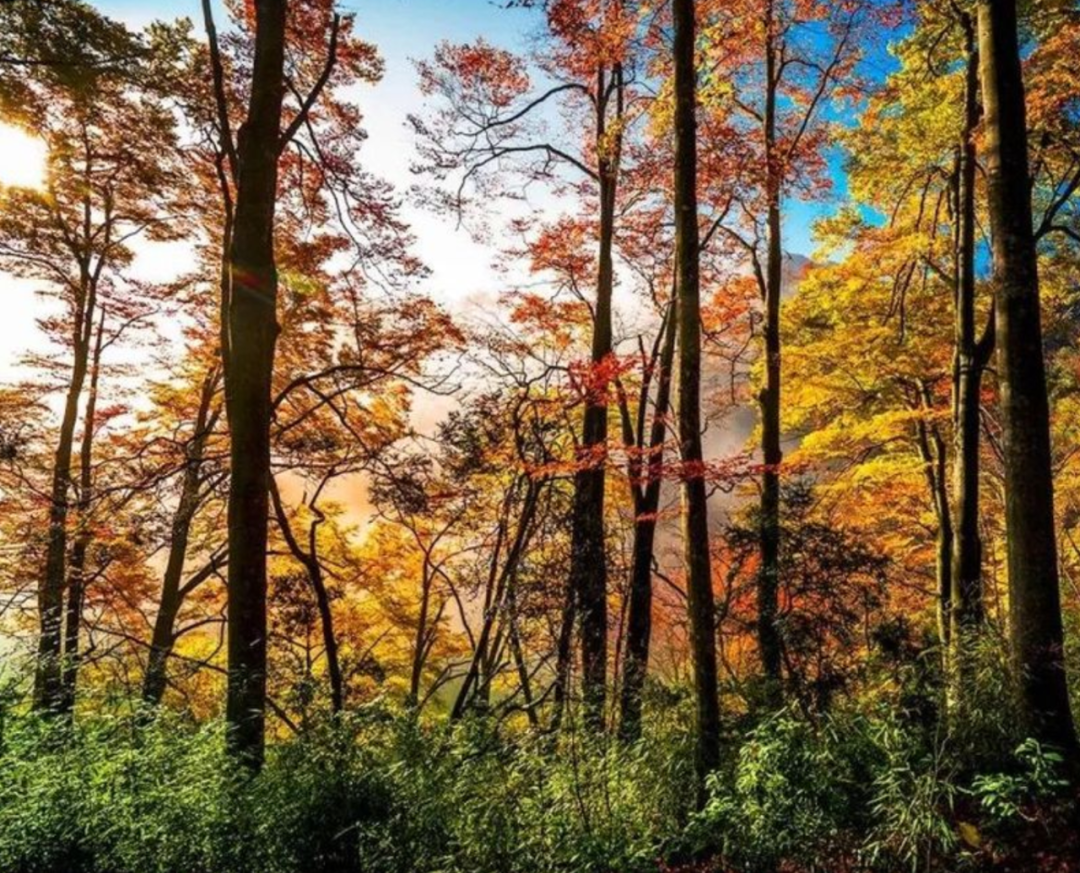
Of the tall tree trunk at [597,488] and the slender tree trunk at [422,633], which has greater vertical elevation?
the tall tree trunk at [597,488]

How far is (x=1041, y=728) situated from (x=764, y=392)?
7114mm

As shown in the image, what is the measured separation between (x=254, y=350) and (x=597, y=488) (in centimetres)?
518

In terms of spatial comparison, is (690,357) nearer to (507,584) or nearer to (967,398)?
(967,398)

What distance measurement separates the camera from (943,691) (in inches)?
184

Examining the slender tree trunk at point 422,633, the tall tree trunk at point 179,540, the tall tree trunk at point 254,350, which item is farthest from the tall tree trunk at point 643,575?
the slender tree trunk at point 422,633

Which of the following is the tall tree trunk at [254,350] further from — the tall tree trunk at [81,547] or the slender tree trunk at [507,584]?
the slender tree trunk at [507,584]

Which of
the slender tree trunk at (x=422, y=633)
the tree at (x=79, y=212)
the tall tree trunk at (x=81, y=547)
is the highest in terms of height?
the tree at (x=79, y=212)

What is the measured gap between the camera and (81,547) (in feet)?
31.6

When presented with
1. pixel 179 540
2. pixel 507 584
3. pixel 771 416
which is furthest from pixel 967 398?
pixel 179 540

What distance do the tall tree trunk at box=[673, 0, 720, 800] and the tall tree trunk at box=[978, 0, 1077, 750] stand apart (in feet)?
6.87

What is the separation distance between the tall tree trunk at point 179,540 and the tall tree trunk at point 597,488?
4.60 metres

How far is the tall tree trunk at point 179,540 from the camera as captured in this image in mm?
7766

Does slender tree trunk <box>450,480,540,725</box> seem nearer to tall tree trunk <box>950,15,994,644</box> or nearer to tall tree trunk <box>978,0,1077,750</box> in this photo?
tall tree trunk <box>950,15,994,644</box>

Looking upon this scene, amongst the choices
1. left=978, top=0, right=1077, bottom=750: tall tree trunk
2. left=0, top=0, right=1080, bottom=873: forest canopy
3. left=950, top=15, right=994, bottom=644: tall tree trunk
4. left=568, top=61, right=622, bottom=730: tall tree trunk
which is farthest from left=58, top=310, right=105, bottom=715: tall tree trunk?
left=950, top=15, right=994, bottom=644: tall tree trunk
